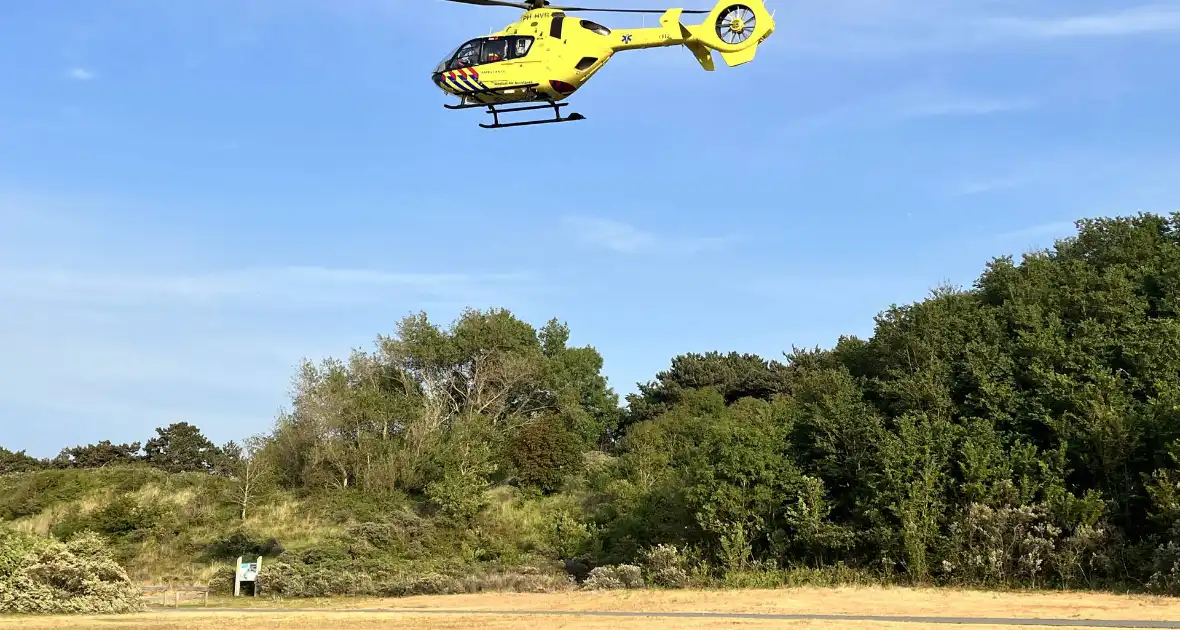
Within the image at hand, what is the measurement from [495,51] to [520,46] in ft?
2.24

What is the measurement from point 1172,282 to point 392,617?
2124cm

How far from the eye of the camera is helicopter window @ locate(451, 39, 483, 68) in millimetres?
23047

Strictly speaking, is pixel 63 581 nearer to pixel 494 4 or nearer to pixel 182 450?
pixel 494 4

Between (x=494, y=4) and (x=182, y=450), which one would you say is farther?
(x=182, y=450)

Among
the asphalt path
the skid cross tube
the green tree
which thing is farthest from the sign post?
the green tree

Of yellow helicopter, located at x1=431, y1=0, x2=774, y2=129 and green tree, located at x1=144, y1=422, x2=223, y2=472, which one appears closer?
yellow helicopter, located at x1=431, y1=0, x2=774, y2=129

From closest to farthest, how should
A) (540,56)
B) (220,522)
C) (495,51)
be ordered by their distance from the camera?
(540,56) < (495,51) < (220,522)

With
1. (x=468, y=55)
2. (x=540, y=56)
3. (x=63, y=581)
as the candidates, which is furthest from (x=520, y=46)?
(x=63, y=581)

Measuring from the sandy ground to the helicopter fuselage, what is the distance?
11.1m

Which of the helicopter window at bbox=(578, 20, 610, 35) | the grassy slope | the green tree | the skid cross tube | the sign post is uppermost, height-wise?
the helicopter window at bbox=(578, 20, 610, 35)

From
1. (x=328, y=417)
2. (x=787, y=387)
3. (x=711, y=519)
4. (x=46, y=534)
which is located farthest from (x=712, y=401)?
(x=46, y=534)

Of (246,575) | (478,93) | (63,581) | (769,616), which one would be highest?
(478,93)

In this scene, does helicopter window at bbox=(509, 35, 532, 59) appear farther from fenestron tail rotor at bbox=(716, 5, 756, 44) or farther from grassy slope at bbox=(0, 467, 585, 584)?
grassy slope at bbox=(0, 467, 585, 584)

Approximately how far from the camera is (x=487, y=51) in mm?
22906
